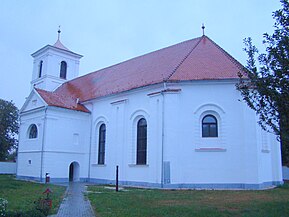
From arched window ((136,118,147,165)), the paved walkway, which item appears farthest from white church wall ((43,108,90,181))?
the paved walkway

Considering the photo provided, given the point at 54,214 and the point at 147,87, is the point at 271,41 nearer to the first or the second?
the point at 54,214

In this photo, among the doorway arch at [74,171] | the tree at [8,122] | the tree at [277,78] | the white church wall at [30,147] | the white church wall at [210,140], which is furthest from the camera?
the tree at [8,122]

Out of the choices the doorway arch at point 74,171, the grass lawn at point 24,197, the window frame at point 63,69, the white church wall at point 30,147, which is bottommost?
the grass lawn at point 24,197

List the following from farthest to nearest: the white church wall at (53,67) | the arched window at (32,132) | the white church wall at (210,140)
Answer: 1. the white church wall at (53,67)
2. the arched window at (32,132)
3. the white church wall at (210,140)

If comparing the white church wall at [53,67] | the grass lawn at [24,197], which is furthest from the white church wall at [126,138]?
the white church wall at [53,67]

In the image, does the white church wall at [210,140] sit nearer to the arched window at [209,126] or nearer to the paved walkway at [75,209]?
the arched window at [209,126]

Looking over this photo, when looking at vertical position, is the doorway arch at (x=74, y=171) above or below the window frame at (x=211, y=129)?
below

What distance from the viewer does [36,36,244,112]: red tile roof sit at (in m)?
20.6

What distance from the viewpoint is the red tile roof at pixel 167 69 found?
20.6m

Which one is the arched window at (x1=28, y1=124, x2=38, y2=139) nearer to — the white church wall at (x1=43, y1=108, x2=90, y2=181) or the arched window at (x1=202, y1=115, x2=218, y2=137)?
the white church wall at (x1=43, y1=108, x2=90, y2=181)

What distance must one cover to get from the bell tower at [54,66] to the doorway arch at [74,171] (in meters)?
11.9

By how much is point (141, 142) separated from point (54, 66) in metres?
18.3

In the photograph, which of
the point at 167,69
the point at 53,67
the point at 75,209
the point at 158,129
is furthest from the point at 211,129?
the point at 53,67

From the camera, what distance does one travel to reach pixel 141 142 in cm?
2223
